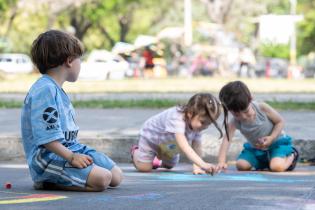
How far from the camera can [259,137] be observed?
8.40 m

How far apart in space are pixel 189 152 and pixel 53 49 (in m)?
1.85

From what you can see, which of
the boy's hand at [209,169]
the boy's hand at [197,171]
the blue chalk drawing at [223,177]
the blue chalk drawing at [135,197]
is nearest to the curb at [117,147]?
the blue chalk drawing at [223,177]

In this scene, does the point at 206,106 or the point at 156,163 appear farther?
the point at 156,163

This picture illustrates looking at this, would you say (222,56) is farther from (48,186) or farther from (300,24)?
(48,186)

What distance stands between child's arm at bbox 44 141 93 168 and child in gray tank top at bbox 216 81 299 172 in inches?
87.6

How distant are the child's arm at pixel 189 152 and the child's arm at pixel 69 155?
140 centimetres

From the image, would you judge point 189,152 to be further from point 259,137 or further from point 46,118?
point 46,118

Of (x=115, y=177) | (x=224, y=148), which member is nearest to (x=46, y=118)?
(x=115, y=177)

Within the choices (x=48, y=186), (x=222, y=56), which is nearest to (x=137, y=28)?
(x=222, y=56)

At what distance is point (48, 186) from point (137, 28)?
80791 millimetres

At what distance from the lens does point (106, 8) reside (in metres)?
68.4

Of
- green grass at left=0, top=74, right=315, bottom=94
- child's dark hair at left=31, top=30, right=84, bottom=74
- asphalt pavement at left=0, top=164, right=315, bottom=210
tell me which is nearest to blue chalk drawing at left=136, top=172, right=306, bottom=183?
asphalt pavement at left=0, top=164, right=315, bottom=210

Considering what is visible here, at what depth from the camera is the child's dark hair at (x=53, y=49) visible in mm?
6055

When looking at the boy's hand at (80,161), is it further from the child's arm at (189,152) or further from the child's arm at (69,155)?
the child's arm at (189,152)
